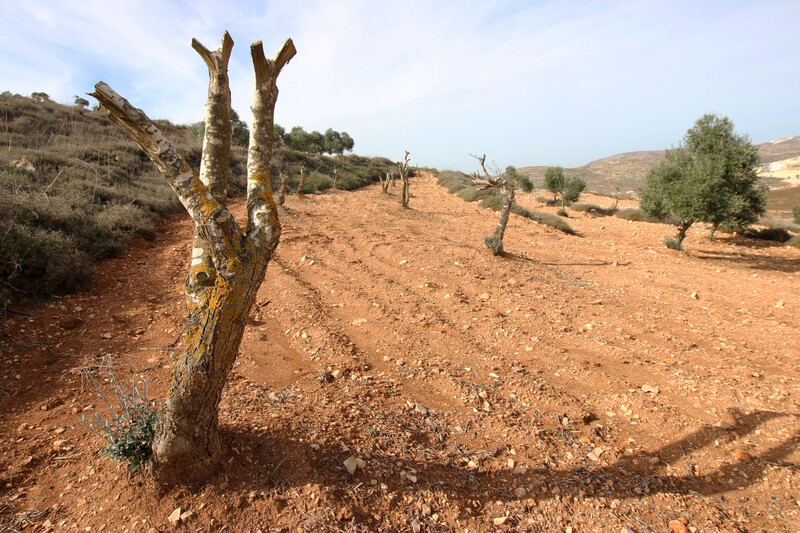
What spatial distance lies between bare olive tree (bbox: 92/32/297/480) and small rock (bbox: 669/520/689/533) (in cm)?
310

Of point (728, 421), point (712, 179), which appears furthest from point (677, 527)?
point (712, 179)

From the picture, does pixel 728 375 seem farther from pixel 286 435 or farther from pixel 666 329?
pixel 286 435

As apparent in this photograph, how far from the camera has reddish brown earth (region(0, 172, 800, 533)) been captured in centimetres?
247

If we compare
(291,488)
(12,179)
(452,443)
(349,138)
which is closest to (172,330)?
(291,488)

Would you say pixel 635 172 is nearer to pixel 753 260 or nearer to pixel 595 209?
pixel 595 209

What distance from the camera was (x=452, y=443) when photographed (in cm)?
328

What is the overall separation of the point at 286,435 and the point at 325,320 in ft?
9.11

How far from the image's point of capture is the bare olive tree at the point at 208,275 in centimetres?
222

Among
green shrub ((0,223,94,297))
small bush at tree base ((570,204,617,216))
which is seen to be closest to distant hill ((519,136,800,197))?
small bush at tree base ((570,204,617,216))

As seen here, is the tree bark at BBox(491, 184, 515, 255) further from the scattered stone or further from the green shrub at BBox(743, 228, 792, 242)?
the green shrub at BBox(743, 228, 792, 242)

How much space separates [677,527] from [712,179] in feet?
39.0

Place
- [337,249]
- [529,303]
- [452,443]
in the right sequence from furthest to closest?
[337,249], [529,303], [452,443]

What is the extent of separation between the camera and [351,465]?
275 centimetres

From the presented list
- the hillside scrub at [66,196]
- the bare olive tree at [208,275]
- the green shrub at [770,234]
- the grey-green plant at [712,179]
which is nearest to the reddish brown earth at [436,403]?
the bare olive tree at [208,275]
